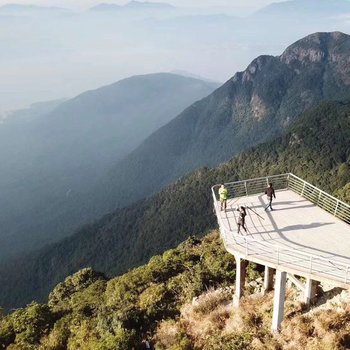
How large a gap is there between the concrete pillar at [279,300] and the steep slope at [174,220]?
125852mm

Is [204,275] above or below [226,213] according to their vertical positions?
below

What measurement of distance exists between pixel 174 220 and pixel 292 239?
154 meters

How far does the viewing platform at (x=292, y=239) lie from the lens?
21.7 m

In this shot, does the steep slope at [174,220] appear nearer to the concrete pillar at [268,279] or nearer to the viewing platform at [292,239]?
the viewing platform at [292,239]

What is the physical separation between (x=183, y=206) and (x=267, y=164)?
3609cm

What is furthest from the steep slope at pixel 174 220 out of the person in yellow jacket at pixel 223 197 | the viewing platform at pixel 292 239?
the person in yellow jacket at pixel 223 197

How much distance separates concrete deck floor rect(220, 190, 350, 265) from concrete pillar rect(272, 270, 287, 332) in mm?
1588

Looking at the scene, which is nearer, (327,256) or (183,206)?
(327,256)

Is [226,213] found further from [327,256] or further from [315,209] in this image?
[327,256]

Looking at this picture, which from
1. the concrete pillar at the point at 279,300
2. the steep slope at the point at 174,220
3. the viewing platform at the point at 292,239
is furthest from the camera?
the steep slope at the point at 174,220

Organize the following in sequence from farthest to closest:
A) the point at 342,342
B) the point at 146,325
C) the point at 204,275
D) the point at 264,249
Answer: the point at 204,275 → the point at 146,325 → the point at 264,249 → the point at 342,342

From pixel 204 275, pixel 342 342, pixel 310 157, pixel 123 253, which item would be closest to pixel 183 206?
pixel 123 253

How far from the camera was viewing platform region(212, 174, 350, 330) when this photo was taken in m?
21.7

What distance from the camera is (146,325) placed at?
27.6 m
